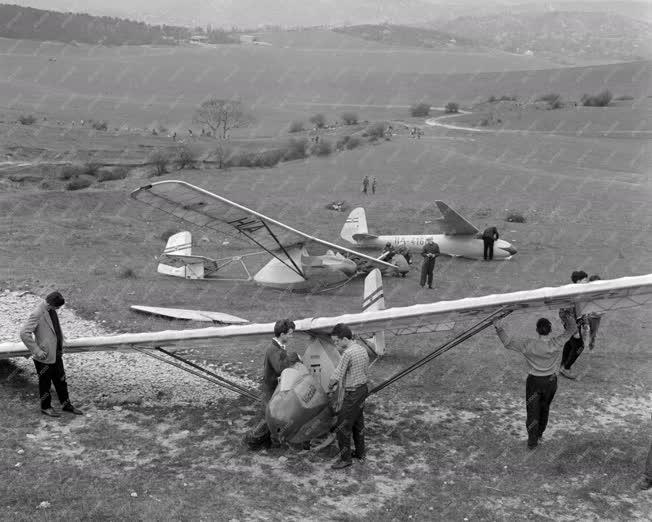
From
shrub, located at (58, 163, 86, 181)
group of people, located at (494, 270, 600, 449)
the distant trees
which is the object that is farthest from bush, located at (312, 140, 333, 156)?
the distant trees

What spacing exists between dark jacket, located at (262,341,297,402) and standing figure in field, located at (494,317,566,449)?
2625 millimetres

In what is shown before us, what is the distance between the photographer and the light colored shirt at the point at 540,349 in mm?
8422

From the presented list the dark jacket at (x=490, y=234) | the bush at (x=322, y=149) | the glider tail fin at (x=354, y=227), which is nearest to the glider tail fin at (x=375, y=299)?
the dark jacket at (x=490, y=234)

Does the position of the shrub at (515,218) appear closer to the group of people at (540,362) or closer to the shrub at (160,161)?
the group of people at (540,362)

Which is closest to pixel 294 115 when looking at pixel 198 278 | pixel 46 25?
pixel 46 25

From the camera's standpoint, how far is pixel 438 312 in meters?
8.45

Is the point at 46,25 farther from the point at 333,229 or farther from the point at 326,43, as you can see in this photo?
the point at 333,229

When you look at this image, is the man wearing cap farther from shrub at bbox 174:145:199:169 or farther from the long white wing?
shrub at bbox 174:145:199:169

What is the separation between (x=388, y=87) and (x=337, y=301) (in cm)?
11618

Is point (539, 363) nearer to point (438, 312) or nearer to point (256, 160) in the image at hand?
point (438, 312)

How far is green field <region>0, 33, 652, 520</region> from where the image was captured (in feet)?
25.3

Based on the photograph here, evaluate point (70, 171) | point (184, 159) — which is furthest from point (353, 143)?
point (70, 171)

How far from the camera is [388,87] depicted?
128 m

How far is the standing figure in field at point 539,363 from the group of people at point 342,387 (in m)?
1.85
